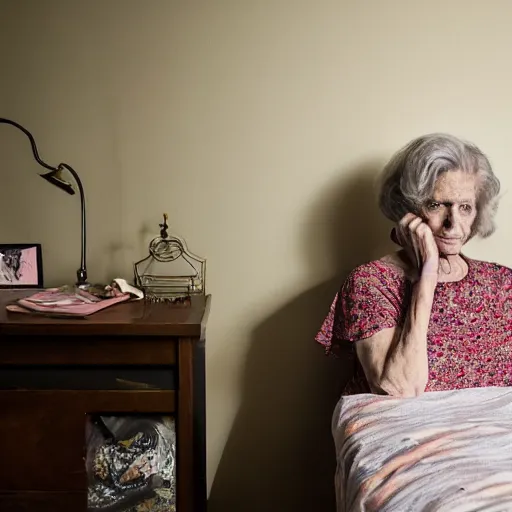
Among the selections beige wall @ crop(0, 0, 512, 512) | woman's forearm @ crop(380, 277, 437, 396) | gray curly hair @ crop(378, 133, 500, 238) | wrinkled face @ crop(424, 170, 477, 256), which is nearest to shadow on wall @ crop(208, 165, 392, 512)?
beige wall @ crop(0, 0, 512, 512)

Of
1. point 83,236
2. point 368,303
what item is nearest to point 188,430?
point 368,303

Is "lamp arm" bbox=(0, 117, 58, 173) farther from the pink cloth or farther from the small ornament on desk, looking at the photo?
the pink cloth

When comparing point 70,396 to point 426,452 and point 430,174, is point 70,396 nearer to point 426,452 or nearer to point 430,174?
point 426,452

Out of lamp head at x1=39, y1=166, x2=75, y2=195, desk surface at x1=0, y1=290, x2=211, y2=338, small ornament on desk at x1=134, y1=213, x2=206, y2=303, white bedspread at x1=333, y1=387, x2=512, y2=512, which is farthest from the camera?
small ornament on desk at x1=134, y1=213, x2=206, y2=303

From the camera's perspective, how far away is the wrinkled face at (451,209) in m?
1.50

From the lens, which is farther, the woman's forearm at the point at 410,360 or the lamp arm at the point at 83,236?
the lamp arm at the point at 83,236

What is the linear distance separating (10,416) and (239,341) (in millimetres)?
702

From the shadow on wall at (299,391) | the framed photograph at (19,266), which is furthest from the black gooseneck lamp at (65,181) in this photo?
the shadow on wall at (299,391)

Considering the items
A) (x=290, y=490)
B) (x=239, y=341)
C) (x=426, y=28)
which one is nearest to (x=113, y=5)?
(x=426, y=28)

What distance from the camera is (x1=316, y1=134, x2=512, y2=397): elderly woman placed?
145 cm

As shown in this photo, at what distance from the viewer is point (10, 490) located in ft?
4.60

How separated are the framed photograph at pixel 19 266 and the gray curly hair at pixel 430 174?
1.03 metres

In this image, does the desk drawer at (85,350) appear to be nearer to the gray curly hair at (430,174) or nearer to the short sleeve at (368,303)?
the short sleeve at (368,303)

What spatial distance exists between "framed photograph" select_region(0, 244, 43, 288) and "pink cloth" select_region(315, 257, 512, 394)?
0.87 meters
